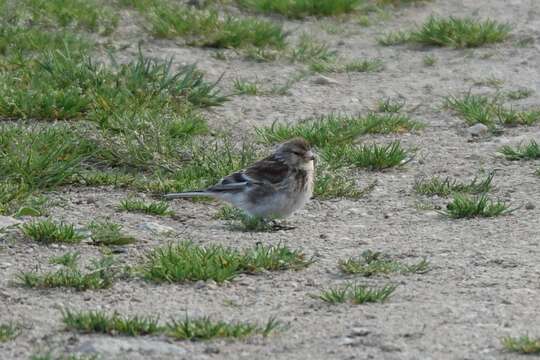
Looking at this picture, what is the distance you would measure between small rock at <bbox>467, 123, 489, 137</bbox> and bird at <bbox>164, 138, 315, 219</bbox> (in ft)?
8.23

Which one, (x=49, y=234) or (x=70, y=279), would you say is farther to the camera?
(x=49, y=234)

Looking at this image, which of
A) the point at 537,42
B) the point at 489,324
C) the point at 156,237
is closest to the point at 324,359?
the point at 489,324

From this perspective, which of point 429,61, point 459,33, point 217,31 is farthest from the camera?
point 459,33

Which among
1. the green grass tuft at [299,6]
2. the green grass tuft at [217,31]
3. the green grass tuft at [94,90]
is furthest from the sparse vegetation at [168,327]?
the green grass tuft at [299,6]

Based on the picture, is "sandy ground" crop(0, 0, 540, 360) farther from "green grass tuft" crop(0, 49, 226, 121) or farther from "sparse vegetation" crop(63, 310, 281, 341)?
"green grass tuft" crop(0, 49, 226, 121)

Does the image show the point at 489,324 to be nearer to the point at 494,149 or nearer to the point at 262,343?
the point at 262,343

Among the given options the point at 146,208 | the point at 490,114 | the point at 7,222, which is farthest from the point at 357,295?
the point at 490,114

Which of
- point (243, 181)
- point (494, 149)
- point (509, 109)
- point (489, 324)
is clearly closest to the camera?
point (489, 324)

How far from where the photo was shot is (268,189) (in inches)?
349

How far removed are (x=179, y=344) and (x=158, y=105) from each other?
15.5 feet

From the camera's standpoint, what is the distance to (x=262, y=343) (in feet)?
21.1

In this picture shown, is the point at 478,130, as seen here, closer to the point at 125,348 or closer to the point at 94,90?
the point at 94,90

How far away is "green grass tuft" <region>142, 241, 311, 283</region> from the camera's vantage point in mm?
7438

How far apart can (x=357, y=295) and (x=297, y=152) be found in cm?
233
